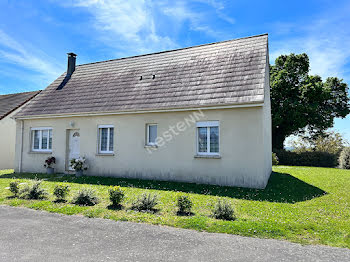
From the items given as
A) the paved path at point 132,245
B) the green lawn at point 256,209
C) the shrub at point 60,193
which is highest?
the shrub at point 60,193

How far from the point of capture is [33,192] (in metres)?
Result: 8.69

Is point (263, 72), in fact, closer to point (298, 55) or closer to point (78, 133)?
point (78, 133)

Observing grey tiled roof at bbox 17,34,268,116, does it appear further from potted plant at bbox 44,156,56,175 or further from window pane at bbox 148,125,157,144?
potted plant at bbox 44,156,56,175

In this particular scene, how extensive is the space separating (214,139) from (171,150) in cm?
211

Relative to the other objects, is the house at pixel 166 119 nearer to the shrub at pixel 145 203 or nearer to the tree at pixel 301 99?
the shrub at pixel 145 203

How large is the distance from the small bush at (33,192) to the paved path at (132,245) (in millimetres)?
2566

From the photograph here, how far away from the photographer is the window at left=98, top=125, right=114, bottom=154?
13391mm

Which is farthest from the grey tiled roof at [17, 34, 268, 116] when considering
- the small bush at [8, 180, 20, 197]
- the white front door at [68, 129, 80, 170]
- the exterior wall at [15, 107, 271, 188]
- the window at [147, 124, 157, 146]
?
the small bush at [8, 180, 20, 197]

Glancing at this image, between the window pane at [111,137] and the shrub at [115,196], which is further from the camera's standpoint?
the window pane at [111,137]

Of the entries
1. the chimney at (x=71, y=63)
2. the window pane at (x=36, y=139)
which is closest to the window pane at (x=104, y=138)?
the window pane at (x=36, y=139)

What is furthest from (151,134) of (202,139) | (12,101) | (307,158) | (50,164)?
(12,101)

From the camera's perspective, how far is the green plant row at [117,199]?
254 inches

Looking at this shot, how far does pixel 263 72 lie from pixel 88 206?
8759 millimetres

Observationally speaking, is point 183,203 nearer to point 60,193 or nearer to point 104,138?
point 60,193
